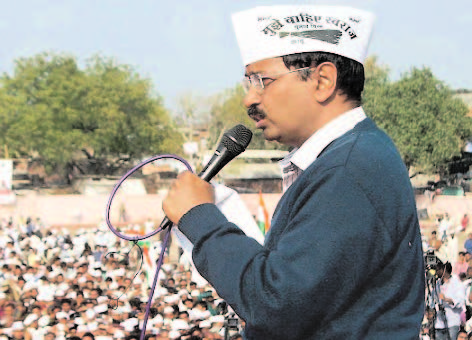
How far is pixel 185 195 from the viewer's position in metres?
1.51

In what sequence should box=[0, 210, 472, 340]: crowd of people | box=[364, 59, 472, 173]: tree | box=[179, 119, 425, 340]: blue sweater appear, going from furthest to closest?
box=[364, 59, 472, 173]: tree
box=[0, 210, 472, 340]: crowd of people
box=[179, 119, 425, 340]: blue sweater

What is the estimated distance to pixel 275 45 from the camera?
1.58m

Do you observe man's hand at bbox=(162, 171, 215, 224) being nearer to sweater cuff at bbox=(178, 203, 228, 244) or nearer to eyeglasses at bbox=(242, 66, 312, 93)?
sweater cuff at bbox=(178, 203, 228, 244)

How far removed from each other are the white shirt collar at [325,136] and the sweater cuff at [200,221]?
0.22 metres

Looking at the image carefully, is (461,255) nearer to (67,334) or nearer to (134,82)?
(67,334)

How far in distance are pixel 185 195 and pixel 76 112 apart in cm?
4286

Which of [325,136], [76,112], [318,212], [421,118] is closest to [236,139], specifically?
[325,136]

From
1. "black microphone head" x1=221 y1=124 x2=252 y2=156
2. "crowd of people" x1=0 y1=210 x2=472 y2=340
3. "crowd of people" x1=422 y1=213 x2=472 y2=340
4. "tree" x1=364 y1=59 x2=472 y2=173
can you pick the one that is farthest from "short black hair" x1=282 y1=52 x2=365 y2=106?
"tree" x1=364 y1=59 x2=472 y2=173

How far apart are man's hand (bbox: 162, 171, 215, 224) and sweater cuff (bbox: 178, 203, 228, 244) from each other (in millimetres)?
16

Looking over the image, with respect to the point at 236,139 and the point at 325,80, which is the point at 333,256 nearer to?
the point at 325,80

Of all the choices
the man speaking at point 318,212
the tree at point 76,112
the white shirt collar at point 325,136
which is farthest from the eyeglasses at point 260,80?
the tree at point 76,112

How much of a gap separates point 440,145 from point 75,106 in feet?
69.6

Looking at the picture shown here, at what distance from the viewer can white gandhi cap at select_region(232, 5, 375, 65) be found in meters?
1.55

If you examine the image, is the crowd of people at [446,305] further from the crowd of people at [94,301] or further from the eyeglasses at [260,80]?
the eyeglasses at [260,80]
